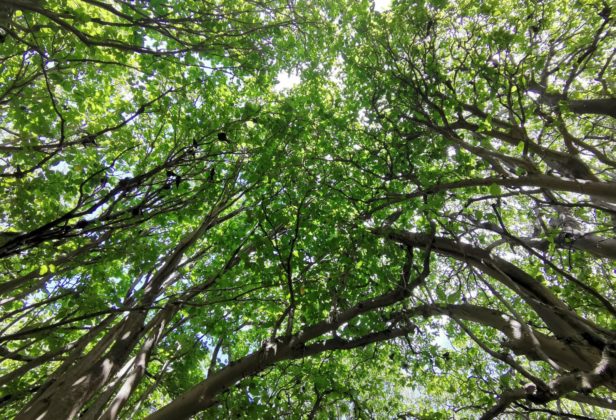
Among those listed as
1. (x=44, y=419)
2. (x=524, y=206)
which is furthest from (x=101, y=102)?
(x=524, y=206)

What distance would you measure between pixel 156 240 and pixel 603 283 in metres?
8.54

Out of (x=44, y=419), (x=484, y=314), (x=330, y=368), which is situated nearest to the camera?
(x=44, y=419)

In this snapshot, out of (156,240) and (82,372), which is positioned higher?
(156,240)

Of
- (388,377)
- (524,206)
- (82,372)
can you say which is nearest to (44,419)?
(82,372)

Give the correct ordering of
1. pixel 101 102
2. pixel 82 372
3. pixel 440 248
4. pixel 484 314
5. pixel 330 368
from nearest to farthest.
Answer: pixel 82 372 < pixel 484 314 < pixel 440 248 < pixel 330 368 < pixel 101 102

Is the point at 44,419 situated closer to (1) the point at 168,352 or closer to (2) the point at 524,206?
(1) the point at 168,352

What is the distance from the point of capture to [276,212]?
4445 mm

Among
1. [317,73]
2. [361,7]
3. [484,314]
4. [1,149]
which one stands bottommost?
[1,149]

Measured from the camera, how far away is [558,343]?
358 cm

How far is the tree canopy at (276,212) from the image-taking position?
3322mm

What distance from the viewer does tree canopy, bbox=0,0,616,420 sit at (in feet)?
10.9

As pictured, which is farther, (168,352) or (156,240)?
(156,240)

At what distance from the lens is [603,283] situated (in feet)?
20.9

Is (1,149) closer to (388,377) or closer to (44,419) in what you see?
(44,419)
